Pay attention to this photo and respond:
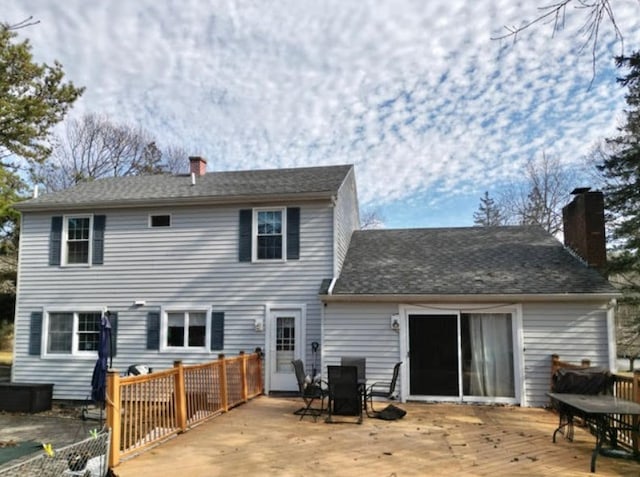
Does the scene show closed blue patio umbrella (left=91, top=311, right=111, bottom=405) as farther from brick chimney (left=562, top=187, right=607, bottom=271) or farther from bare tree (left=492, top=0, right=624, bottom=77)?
brick chimney (left=562, top=187, right=607, bottom=271)

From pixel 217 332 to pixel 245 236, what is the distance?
2360 millimetres

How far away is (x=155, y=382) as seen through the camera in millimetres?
6379

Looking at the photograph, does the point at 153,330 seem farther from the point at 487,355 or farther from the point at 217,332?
the point at 487,355

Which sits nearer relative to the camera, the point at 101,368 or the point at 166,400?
the point at 166,400

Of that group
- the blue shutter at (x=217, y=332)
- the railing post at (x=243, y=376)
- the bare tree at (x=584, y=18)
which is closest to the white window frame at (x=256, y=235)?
the blue shutter at (x=217, y=332)

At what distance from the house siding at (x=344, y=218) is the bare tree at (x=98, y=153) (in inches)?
648

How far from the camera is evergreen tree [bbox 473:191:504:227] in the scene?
2966 cm

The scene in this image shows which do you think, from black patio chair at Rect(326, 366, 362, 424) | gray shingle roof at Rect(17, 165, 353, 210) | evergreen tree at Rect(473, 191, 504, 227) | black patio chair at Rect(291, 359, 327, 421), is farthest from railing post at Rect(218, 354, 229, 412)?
evergreen tree at Rect(473, 191, 504, 227)

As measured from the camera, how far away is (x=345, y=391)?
7.63 metres

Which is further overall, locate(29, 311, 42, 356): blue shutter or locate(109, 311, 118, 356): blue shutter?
locate(29, 311, 42, 356): blue shutter

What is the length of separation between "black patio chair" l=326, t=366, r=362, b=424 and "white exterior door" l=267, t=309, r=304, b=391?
2972mm

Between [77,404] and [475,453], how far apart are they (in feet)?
32.2

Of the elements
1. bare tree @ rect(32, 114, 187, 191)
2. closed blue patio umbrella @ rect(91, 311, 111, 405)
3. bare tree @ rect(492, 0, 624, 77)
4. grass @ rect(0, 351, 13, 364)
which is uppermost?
bare tree @ rect(32, 114, 187, 191)

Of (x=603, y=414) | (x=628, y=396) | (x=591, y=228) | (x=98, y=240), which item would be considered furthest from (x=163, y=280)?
(x=591, y=228)
